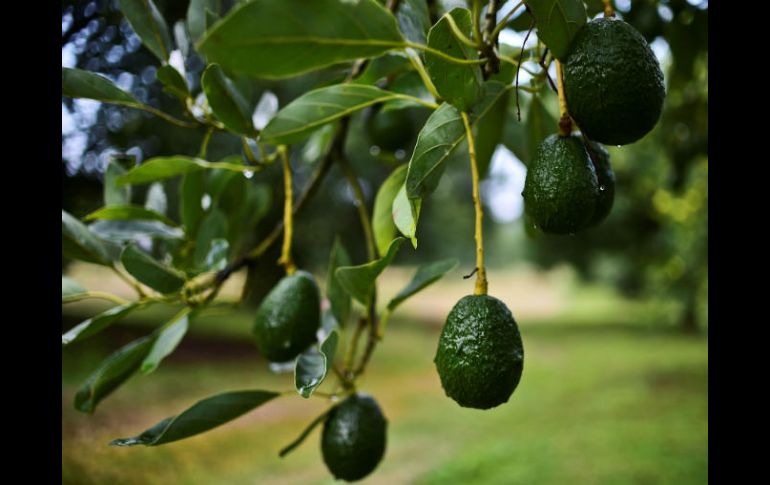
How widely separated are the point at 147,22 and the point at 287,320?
0.40 meters

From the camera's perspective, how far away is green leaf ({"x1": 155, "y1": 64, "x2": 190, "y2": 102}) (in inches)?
27.9

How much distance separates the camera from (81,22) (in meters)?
1.30

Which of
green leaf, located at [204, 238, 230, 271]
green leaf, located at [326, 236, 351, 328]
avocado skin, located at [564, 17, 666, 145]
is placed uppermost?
avocado skin, located at [564, 17, 666, 145]

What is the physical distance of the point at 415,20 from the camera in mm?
646

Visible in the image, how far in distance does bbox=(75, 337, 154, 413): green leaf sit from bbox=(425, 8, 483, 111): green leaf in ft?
1.58

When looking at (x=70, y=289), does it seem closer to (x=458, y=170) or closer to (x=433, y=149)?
(x=433, y=149)

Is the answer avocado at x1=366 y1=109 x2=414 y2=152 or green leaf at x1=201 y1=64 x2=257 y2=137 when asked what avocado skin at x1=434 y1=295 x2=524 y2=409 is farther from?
avocado at x1=366 y1=109 x2=414 y2=152

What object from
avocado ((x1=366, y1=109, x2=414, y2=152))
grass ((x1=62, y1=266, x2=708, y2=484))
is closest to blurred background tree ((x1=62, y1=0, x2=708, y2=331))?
avocado ((x1=366, y1=109, x2=414, y2=152))

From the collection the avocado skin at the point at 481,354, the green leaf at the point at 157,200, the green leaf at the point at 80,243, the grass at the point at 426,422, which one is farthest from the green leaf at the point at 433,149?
the grass at the point at 426,422

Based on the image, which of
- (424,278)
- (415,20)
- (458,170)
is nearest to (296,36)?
(415,20)

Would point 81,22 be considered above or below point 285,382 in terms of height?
above

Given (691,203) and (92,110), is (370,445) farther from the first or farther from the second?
(691,203)
